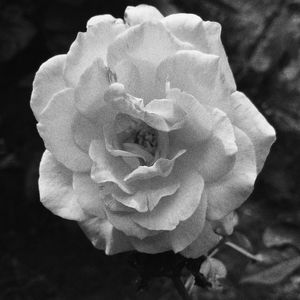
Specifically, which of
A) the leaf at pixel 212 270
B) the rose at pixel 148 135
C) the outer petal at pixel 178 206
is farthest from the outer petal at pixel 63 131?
the leaf at pixel 212 270

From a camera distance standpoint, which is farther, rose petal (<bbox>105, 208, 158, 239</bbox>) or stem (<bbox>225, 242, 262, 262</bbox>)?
stem (<bbox>225, 242, 262, 262</bbox>)

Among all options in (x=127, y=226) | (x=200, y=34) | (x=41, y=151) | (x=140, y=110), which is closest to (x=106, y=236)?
(x=127, y=226)

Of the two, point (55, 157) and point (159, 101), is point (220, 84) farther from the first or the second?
point (55, 157)

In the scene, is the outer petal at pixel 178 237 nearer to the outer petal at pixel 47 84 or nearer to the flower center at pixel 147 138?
the flower center at pixel 147 138

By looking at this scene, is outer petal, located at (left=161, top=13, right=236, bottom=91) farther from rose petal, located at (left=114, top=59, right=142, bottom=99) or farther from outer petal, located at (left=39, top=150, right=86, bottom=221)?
outer petal, located at (left=39, top=150, right=86, bottom=221)

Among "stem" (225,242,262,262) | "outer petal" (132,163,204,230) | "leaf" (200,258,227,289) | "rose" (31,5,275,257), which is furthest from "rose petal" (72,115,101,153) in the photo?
"stem" (225,242,262,262)

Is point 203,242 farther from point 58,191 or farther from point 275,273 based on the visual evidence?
point 275,273
